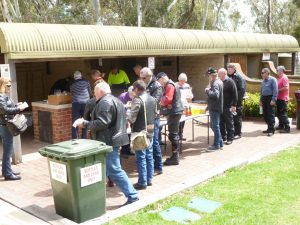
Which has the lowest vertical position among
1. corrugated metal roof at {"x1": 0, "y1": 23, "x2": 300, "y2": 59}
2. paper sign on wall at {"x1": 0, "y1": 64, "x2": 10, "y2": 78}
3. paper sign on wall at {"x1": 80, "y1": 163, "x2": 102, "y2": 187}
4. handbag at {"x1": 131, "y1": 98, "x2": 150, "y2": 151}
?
paper sign on wall at {"x1": 80, "y1": 163, "x2": 102, "y2": 187}

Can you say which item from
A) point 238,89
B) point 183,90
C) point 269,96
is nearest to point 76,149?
point 183,90

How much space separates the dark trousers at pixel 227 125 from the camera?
9328mm

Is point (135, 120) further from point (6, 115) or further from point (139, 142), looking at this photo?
point (6, 115)

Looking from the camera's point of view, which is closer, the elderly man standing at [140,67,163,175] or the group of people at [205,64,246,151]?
the elderly man standing at [140,67,163,175]

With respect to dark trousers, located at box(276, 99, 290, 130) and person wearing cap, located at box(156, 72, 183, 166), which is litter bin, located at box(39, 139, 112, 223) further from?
dark trousers, located at box(276, 99, 290, 130)

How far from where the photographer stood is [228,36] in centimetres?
1549

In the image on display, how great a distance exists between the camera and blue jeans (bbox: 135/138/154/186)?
6.17m

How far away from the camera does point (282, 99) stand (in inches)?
416

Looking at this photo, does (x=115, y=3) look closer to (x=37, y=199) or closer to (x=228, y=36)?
(x=228, y=36)

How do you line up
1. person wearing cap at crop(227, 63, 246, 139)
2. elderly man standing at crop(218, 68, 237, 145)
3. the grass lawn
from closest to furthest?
the grass lawn, elderly man standing at crop(218, 68, 237, 145), person wearing cap at crop(227, 63, 246, 139)

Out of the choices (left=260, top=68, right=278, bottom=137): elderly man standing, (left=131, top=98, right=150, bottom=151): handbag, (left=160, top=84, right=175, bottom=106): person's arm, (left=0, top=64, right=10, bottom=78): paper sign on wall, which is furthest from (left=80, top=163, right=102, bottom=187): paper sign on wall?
(left=260, top=68, right=278, bottom=137): elderly man standing

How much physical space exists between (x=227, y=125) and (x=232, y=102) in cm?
60

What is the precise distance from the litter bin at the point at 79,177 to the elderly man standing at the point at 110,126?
32 centimetres

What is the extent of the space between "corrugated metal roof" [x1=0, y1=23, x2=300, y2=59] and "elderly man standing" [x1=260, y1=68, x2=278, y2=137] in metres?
3.22
